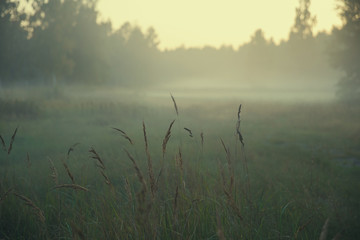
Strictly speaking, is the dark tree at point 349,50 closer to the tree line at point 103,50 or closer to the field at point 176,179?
the tree line at point 103,50

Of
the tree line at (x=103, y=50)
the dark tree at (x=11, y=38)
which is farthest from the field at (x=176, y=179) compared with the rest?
the dark tree at (x=11, y=38)

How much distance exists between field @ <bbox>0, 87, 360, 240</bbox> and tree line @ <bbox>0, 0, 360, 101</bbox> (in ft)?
28.1

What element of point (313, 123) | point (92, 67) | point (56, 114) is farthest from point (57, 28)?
point (313, 123)

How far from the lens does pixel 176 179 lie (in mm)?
2020

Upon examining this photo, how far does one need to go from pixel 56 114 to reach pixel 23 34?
17264mm

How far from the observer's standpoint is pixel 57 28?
87.0 ft

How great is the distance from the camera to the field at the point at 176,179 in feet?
6.07

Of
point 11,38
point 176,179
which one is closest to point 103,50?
point 11,38

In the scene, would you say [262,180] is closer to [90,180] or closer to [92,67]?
[90,180]

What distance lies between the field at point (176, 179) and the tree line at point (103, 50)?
858 cm

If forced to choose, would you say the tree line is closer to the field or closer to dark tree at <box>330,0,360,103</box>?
dark tree at <box>330,0,360,103</box>

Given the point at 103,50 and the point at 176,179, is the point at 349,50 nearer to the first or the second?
the point at 176,179

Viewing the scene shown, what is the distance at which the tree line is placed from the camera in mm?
19047

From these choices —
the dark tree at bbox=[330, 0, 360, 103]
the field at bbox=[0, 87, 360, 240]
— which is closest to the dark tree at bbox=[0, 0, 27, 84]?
the field at bbox=[0, 87, 360, 240]
